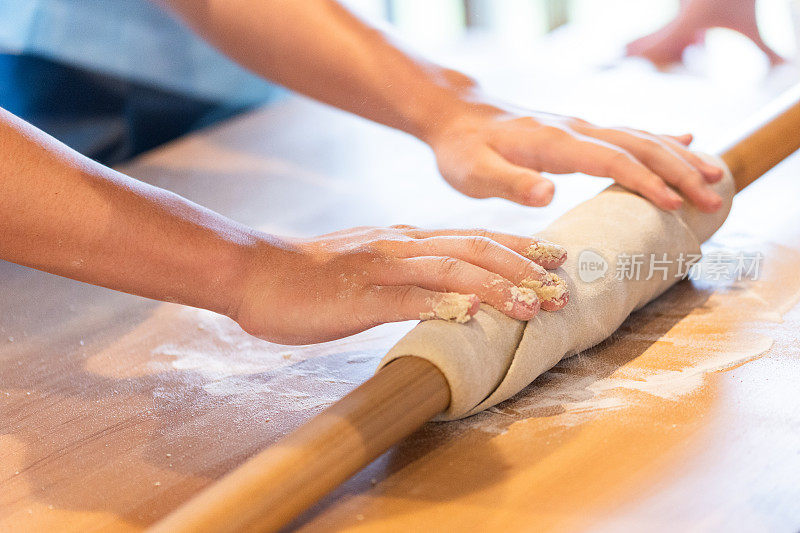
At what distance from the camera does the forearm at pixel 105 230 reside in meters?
0.81

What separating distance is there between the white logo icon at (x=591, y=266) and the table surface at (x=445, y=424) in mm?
81

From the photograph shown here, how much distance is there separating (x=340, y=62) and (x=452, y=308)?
598 millimetres

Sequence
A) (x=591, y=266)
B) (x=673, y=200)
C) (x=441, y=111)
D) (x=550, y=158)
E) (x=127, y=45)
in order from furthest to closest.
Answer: (x=127, y=45), (x=441, y=111), (x=550, y=158), (x=673, y=200), (x=591, y=266)

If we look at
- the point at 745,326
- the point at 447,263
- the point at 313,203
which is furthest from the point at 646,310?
the point at 313,203

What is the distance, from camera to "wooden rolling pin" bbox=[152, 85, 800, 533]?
2.06ft

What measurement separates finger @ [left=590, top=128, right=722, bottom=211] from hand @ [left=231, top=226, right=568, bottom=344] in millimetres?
262

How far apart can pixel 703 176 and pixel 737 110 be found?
580 millimetres

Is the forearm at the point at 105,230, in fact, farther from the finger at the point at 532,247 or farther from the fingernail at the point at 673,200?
the fingernail at the point at 673,200

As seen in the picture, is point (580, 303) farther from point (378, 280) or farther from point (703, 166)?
point (703, 166)

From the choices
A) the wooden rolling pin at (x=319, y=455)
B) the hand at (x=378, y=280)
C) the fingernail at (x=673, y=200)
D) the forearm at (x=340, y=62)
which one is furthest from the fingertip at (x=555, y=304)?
the forearm at (x=340, y=62)

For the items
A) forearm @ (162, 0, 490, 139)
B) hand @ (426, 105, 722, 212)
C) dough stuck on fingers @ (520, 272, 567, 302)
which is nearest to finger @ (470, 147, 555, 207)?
hand @ (426, 105, 722, 212)

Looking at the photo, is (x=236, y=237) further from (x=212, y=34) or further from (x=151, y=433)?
(x=212, y=34)

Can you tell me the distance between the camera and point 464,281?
0.81 m

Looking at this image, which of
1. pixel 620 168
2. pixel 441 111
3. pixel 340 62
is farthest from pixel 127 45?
pixel 620 168
